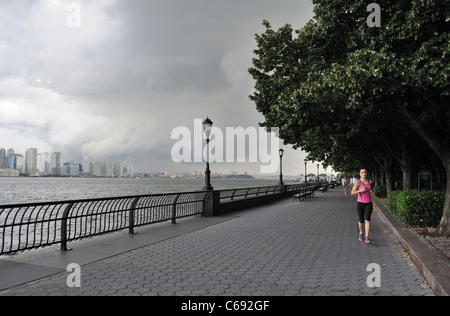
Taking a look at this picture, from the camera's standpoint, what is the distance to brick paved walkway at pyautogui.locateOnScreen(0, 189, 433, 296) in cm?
499

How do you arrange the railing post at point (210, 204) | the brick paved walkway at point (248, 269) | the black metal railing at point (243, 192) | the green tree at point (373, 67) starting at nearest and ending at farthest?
1. the brick paved walkway at point (248, 269)
2. the green tree at point (373, 67)
3. the railing post at point (210, 204)
4. the black metal railing at point (243, 192)

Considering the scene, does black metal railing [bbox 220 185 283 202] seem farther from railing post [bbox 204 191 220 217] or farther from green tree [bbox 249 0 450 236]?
green tree [bbox 249 0 450 236]

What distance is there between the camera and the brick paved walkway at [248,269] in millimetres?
4988

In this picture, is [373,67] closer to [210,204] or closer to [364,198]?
[364,198]

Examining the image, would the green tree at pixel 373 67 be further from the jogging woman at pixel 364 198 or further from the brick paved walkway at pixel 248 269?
the brick paved walkway at pixel 248 269

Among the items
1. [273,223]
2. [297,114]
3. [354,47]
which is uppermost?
→ [354,47]

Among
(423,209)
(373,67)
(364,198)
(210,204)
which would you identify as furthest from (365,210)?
(210,204)

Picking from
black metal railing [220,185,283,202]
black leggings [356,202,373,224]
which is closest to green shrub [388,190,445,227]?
black leggings [356,202,373,224]

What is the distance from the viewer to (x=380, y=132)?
18.1 m

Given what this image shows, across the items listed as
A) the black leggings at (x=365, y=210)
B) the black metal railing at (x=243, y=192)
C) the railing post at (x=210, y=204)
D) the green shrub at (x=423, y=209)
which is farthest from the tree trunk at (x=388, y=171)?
the black leggings at (x=365, y=210)

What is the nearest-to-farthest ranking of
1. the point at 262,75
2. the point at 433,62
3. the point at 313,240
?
1. the point at 433,62
2. the point at 313,240
3. the point at 262,75
